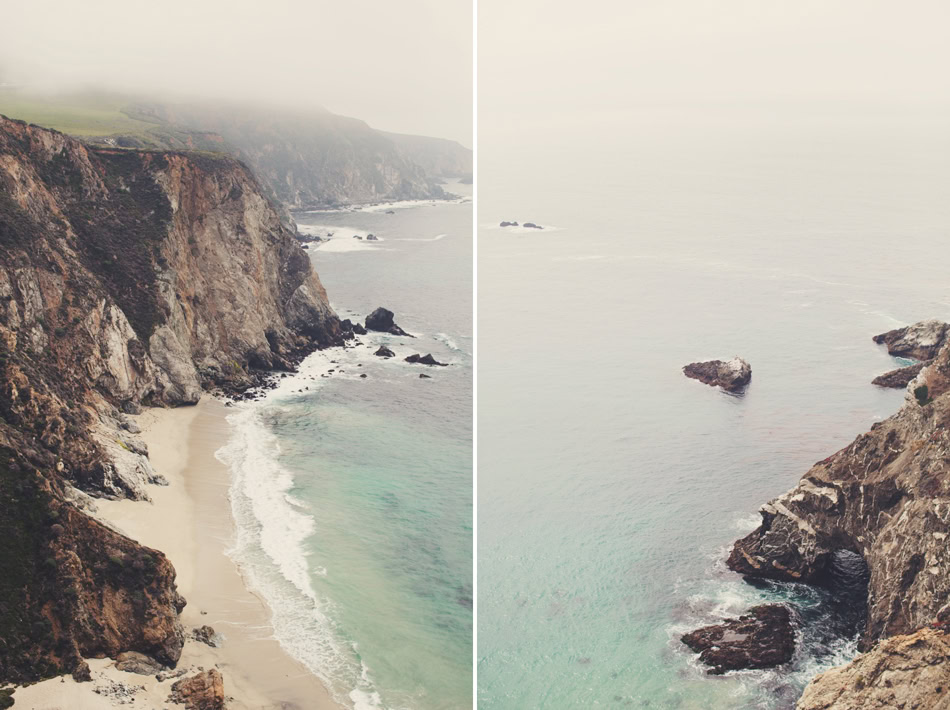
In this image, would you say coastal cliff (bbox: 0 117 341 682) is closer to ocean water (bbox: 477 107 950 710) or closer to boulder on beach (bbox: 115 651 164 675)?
boulder on beach (bbox: 115 651 164 675)

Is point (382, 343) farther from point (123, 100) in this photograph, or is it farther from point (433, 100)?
point (123, 100)

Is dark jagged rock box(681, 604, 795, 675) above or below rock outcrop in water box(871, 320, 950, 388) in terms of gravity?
below

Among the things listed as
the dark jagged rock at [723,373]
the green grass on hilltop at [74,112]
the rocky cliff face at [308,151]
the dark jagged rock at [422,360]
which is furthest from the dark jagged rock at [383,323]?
the dark jagged rock at [723,373]

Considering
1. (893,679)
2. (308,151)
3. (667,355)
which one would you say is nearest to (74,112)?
(308,151)

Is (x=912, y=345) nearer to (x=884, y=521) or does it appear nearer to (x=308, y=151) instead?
(x=884, y=521)

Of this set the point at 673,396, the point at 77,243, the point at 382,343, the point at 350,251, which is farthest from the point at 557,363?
the point at 77,243

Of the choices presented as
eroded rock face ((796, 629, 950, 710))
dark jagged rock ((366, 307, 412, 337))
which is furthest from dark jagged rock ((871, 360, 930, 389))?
dark jagged rock ((366, 307, 412, 337))
